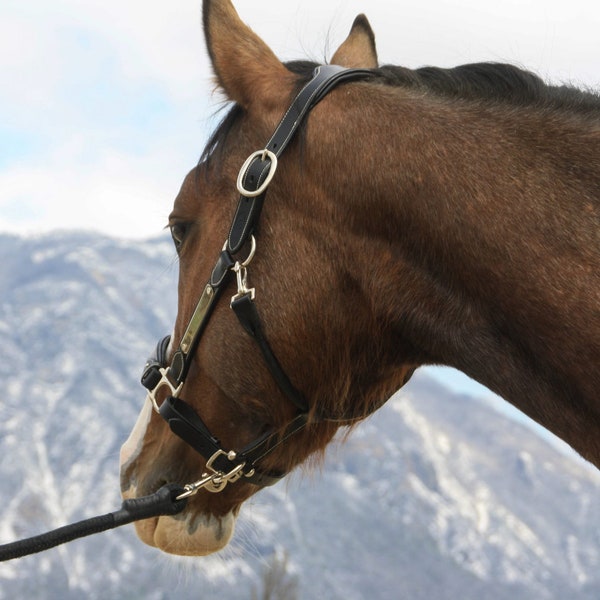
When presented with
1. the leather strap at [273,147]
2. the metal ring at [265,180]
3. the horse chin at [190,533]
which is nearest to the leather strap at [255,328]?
the leather strap at [273,147]

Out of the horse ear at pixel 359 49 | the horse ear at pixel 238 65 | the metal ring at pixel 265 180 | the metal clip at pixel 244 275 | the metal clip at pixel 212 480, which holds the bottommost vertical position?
the metal clip at pixel 212 480

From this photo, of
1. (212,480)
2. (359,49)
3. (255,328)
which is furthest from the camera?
(359,49)

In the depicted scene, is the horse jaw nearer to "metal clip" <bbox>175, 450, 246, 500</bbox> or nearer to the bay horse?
the bay horse

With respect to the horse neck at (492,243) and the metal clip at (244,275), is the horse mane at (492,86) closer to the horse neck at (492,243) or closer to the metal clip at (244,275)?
the horse neck at (492,243)

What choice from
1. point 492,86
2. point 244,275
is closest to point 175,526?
point 244,275

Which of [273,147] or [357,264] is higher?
[273,147]

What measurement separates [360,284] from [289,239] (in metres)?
0.31

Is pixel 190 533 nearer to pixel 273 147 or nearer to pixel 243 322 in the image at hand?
pixel 243 322

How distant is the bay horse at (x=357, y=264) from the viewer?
3.09 meters

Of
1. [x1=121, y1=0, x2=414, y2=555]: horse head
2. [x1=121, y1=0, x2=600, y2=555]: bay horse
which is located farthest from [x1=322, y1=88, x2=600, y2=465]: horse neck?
[x1=121, y1=0, x2=414, y2=555]: horse head

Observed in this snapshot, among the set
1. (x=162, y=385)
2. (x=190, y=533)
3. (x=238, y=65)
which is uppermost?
(x=238, y=65)

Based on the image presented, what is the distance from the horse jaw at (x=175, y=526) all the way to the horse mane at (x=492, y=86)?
1658 mm

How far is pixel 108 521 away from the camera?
147 inches

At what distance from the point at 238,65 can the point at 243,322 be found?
101cm
